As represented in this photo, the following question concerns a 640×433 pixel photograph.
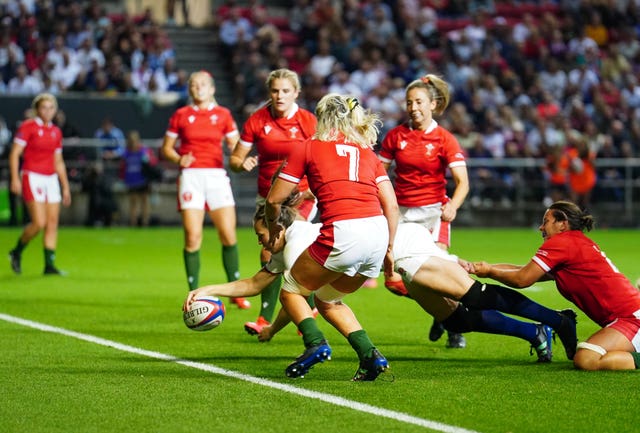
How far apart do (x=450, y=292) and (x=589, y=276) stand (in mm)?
960

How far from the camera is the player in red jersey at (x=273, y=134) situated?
9.80 meters

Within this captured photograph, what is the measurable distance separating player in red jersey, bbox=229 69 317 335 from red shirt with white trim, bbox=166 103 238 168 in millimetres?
1656

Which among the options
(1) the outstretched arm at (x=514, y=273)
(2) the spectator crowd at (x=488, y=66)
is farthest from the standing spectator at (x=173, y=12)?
(1) the outstretched arm at (x=514, y=273)

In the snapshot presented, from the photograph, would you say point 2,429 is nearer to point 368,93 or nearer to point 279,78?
point 279,78

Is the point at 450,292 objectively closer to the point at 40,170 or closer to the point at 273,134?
the point at 273,134

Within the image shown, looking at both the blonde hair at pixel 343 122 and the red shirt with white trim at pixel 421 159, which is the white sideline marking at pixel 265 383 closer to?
the blonde hair at pixel 343 122

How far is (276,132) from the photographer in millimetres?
10047

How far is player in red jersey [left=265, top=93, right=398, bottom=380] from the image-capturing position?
718 cm

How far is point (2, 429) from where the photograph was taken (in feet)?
A: 19.7

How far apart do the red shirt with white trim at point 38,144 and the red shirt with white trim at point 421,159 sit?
261 inches

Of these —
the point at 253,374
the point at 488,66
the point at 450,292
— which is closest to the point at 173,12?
the point at 488,66

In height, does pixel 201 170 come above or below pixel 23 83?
below

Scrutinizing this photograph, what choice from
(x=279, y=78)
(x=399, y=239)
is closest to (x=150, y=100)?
(x=279, y=78)

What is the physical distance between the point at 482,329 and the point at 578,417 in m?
2.07
